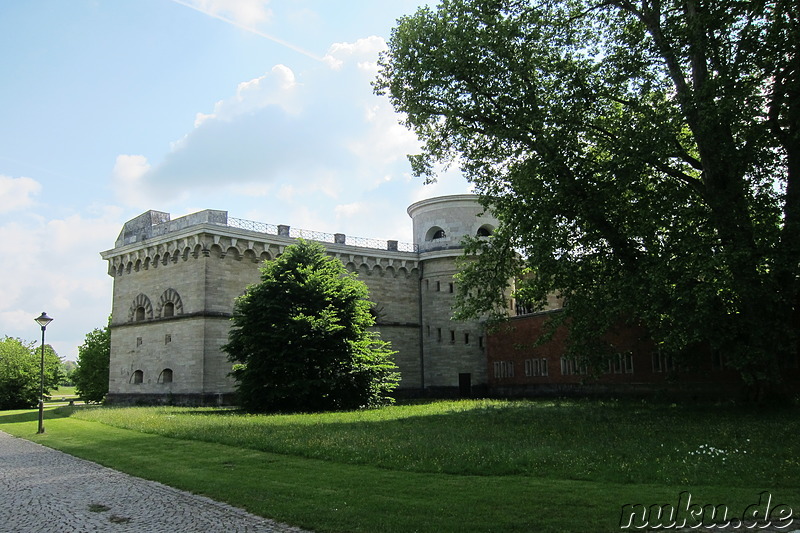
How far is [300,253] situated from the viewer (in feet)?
110

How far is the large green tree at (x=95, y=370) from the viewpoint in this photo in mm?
56062

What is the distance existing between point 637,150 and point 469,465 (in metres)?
12.5

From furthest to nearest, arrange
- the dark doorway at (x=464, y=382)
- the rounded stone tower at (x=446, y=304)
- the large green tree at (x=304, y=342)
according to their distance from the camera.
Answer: the rounded stone tower at (x=446, y=304)
the dark doorway at (x=464, y=382)
the large green tree at (x=304, y=342)

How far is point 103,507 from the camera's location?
10164 mm

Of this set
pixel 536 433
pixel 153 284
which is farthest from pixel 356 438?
pixel 153 284

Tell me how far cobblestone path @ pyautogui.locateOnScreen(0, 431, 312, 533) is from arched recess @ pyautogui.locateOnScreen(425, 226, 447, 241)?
123 ft

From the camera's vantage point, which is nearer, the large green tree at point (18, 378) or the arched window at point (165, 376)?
the arched window at point (165, 376)

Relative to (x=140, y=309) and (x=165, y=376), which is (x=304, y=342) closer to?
(x=165, y=376)

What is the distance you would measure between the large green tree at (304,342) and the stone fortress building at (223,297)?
6416 millimetres

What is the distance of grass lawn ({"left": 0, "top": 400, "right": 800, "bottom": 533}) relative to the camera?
8828 mm

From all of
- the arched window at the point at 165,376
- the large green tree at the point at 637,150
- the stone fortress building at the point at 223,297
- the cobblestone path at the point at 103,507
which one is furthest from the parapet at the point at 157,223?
the cobblestone path at the point at 103,507

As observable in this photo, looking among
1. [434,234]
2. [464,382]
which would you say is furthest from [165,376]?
[434,234]

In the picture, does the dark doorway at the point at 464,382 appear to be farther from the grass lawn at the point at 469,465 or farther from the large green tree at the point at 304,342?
the grass lawn at the point at 469,465

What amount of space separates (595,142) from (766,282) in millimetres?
8203
